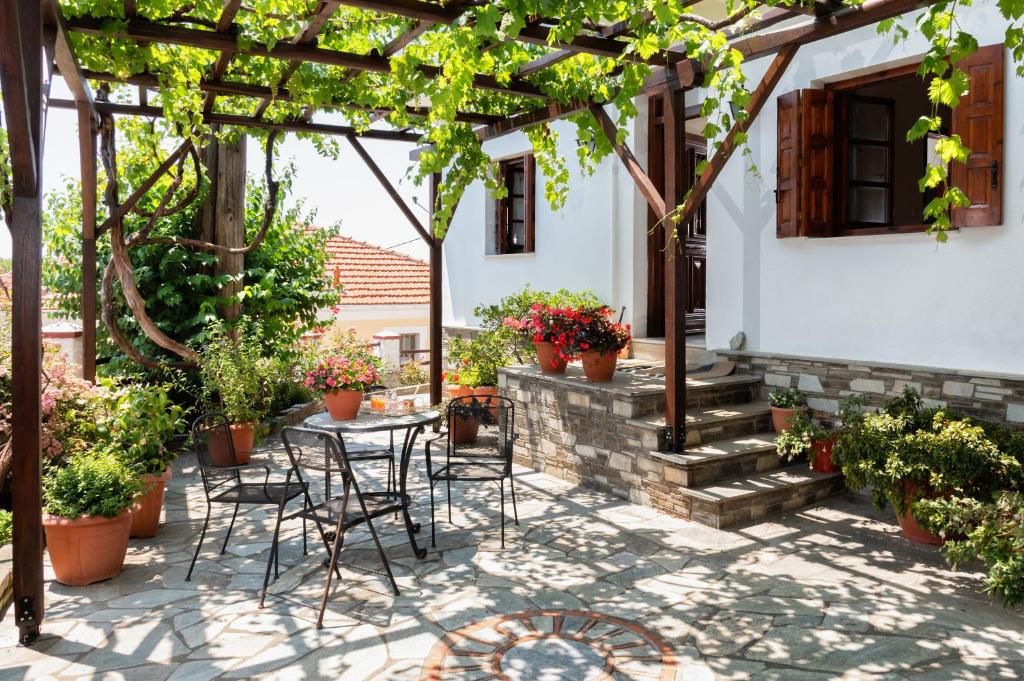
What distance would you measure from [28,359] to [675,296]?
161 inches

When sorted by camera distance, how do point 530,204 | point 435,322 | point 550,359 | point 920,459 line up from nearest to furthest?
point 920,459
point 550,359
point 435,322
point 530,204

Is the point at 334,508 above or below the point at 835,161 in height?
below

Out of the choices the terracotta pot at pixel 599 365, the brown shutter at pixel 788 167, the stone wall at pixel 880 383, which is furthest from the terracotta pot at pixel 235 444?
the brown shutter at pixel 788 167

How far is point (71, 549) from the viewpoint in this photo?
4.38m

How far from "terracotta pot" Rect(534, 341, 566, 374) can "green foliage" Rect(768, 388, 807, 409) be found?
6.03 feet

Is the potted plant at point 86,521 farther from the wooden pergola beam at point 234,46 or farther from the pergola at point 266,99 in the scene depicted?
the wooden pergola beam at point 234,46

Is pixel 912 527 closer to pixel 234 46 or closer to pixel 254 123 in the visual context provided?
pixel 234 46

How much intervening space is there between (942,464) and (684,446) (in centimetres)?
175

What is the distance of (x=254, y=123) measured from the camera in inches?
288

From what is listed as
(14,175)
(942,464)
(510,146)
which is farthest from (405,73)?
(510,146)

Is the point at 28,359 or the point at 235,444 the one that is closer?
the point at 28,359

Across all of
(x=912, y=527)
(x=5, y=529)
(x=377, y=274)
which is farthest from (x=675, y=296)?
(x=377, y=274)

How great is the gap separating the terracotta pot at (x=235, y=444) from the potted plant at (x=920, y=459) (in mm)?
5220

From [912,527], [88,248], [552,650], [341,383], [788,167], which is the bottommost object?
[552,650]
